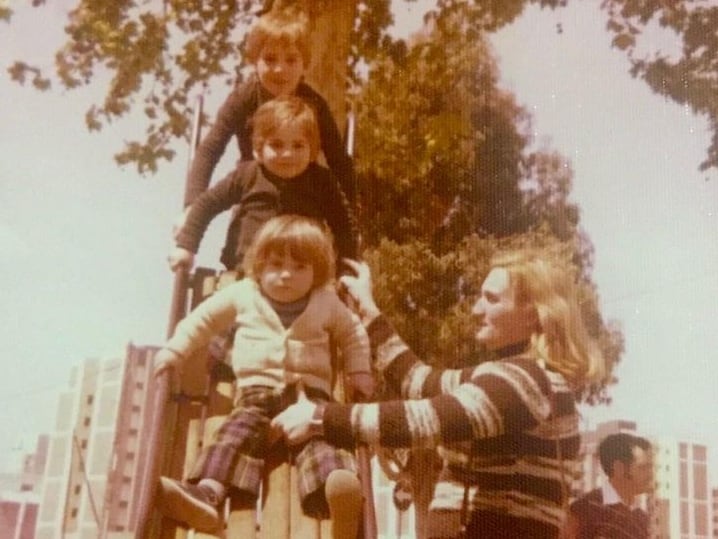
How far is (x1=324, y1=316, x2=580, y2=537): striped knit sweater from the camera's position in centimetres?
128

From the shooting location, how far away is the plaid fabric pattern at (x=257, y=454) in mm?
1234

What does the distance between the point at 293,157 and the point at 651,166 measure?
28.2 inches

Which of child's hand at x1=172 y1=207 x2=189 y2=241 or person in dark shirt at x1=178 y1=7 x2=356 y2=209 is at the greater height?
person in dark shirt at x1=178 y1=7 x2=356 y2=209

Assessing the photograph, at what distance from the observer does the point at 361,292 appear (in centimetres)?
143

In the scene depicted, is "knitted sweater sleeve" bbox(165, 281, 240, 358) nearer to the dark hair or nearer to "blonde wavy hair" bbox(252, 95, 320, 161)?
"blonde wavy hair" bbox(252, 95, 320, 161)

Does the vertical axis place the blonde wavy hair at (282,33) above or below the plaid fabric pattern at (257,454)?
above

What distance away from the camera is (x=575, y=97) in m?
1.73

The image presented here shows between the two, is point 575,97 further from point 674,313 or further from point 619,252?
point 674,313

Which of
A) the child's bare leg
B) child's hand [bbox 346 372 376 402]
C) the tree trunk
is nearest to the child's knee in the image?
the child's bare leg

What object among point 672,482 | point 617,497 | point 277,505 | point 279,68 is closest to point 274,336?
point 277,505

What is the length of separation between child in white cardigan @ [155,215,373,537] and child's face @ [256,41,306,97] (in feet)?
0.81

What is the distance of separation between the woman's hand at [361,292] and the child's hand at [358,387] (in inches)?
4.2

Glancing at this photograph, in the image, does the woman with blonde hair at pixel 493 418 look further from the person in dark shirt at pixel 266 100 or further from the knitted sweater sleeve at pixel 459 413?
the person in dark shirt at pixel 266 100

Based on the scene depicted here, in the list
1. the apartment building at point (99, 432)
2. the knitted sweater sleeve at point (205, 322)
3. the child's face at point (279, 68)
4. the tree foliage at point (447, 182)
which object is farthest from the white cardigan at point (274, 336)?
the child's face at point (279, 68)
